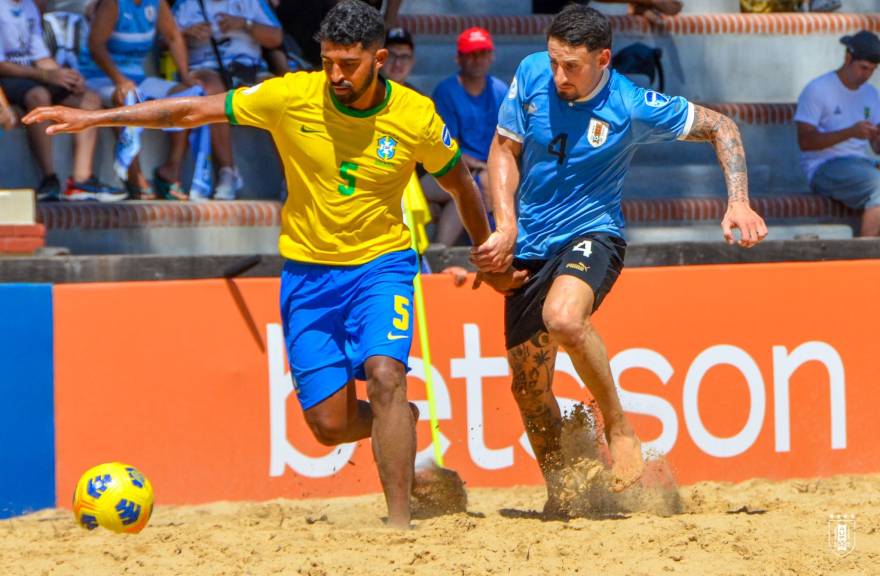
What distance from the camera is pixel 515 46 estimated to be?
38.4ft

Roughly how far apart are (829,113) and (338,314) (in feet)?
19.8

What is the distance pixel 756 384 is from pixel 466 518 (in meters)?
2.80

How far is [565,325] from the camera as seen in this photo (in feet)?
20.8

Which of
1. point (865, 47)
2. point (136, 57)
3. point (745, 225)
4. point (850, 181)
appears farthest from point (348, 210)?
point (865, 47)

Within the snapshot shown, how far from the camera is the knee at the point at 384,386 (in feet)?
20.4

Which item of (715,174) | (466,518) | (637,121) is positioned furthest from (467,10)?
(466,518)

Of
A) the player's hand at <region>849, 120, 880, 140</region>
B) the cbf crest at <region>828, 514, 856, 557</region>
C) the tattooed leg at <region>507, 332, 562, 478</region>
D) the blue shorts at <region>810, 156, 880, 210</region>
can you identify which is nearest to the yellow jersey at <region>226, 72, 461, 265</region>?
the tattooed leg at <region>507, 332, 562, 478</region>

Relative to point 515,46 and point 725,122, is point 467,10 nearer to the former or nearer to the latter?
point 515,46

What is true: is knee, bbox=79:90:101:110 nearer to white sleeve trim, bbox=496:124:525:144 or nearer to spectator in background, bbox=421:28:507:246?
spectator in background, bbox=421:28:507:246

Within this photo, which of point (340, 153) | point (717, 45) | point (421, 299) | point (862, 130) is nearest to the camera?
point (340, 153)

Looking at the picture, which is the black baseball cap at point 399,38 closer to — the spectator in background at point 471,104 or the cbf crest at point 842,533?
the spectator in background at point 471,104

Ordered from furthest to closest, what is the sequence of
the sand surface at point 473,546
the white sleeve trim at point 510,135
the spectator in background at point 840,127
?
1. the spectator in background at point 840,127
2. the white sleeve trim at point 510,135
3. the sand surface at point 473,546

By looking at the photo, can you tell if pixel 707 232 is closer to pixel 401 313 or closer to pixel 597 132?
pixel 597 132

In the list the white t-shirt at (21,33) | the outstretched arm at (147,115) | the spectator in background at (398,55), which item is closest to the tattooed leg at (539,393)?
the outstretched arm at (147,115)
